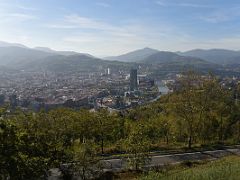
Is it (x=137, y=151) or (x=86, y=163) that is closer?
(x=86, y=163)

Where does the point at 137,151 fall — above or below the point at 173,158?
above

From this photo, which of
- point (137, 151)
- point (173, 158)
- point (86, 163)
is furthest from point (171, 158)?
point (86, 163)

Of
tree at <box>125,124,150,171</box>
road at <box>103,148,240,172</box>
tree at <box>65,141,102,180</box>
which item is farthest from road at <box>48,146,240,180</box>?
tree at <box>65,141,102,180</box>

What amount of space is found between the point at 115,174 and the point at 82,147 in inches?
175

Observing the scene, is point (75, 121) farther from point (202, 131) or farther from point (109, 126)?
point (202, 131)

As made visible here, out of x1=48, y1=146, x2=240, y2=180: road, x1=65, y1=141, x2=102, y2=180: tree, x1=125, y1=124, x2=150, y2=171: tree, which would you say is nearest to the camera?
x1=65, y1=141, x2=102, y2=180: tree

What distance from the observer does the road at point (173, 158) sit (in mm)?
33375

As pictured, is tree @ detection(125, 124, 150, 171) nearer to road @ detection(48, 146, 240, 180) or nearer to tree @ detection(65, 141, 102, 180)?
road @ detection(48, 146, 240, 180)

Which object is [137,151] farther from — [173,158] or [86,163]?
[173,158]

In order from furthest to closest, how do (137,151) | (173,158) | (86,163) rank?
(173,158) → (137,151) → (86,163)

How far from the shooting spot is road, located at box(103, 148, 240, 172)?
109 feet

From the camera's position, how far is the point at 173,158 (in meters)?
37.1

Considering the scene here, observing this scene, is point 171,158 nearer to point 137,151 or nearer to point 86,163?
point 137,151

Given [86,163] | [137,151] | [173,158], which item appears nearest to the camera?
[86,163]
